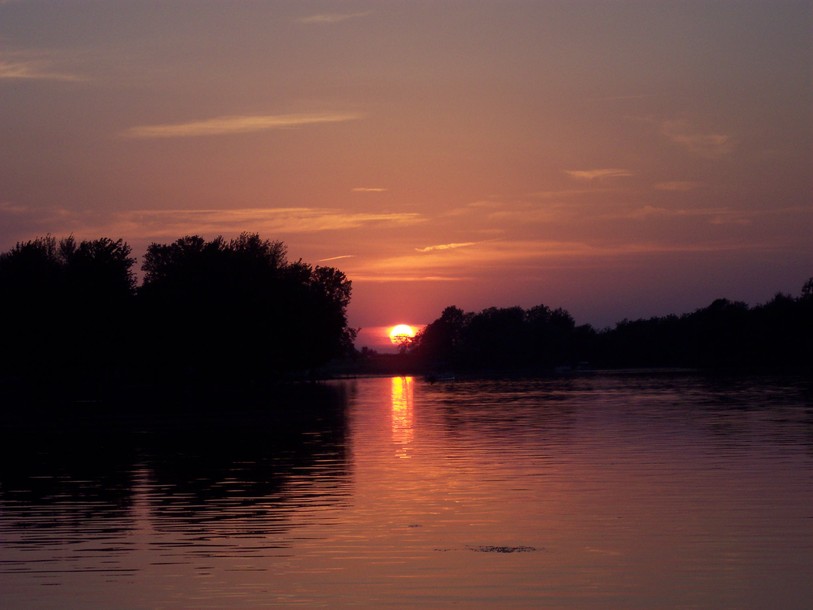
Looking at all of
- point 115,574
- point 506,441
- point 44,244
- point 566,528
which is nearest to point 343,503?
point 566,528

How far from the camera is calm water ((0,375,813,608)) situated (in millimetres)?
15633

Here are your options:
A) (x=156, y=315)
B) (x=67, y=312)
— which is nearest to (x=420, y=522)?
(x=67, y=312)

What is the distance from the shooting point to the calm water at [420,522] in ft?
51.3

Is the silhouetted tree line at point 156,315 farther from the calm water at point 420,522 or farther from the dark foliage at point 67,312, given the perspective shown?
the calm water at point 420,522

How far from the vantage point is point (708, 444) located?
36.7 meters

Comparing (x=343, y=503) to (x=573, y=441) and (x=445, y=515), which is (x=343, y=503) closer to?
(x=445, y=515)

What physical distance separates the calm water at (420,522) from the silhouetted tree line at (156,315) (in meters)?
63.9

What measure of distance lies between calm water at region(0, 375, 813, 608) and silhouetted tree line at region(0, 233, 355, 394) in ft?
210

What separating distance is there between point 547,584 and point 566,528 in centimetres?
465

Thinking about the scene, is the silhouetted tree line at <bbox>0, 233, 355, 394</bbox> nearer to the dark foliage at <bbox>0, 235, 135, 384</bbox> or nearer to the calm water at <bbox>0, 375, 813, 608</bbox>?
the dark foliage at <bbox>0, 235, 135, 384</bbox>

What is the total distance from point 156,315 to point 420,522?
96.7 meters

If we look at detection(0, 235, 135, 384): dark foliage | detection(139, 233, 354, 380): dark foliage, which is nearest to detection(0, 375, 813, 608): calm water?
detection(0, 235, 135, 384): dark foliage

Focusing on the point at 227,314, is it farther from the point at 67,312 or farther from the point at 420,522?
the point at 420,522

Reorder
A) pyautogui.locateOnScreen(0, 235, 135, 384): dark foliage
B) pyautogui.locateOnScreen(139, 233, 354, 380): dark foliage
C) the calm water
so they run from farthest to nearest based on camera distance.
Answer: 1. pyautogui.locateOnScreen(139, 233, 354, 380): dark foliage
2. pyautogui.locateOnScreen(0, 235, 135, 384): dark foliage
3. the calm water
